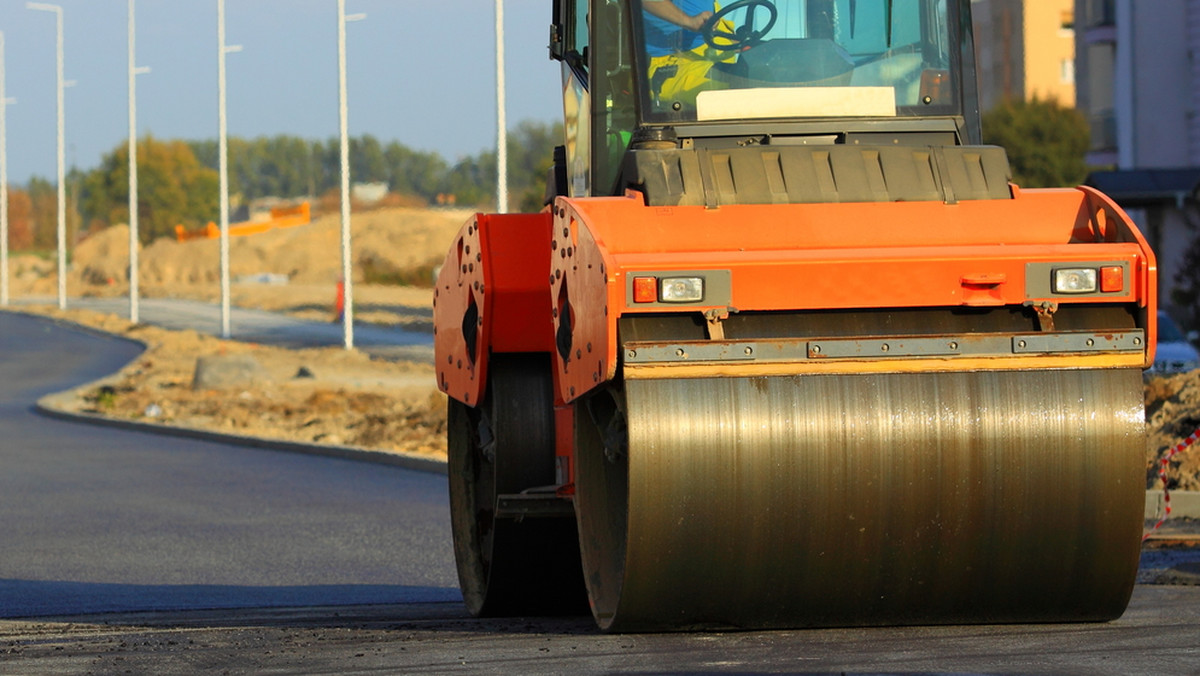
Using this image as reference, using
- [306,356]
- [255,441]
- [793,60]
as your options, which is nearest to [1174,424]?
[793,60]

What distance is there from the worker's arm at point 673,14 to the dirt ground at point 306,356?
6.20 m

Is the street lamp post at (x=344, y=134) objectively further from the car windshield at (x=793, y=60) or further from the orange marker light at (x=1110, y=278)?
the orange marker light at (x=1110, y=278)

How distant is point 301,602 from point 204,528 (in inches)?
185

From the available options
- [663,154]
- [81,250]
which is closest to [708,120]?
[663,154]

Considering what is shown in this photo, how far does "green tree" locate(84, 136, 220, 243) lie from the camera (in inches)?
6107

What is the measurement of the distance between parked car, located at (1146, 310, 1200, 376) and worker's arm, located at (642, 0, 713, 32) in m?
16.2

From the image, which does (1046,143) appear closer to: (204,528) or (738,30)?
(204,528)

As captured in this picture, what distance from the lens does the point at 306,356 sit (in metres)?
46.1

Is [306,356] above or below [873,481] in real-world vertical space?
below

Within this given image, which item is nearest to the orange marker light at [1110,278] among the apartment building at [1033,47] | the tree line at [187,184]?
the apartment building at [1033,47]

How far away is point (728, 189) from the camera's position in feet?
24.9

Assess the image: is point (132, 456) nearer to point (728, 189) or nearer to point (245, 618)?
point (245, 618)

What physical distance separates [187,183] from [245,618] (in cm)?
15242

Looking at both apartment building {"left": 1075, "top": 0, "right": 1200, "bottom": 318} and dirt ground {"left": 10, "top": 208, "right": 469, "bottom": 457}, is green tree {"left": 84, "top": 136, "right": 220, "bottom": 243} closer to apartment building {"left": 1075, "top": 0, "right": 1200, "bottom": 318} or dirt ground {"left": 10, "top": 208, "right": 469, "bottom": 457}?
dirt ground {"left": 10, "top": 208, "right": 469, "bottom": 457}
